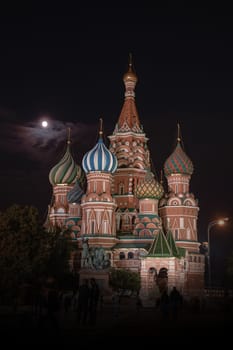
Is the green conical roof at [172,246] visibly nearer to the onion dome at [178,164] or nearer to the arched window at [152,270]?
the arched window at [152,270]

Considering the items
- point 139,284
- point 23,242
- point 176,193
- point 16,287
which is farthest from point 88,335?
point 176,193

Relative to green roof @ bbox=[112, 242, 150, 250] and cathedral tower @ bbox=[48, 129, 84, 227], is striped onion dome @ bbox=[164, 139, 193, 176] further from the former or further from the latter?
cathedral tower @ bbox=[48, 129, 84, 227]

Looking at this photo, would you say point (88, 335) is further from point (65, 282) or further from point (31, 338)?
point (65, 282)

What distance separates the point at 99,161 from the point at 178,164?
9.71 metres

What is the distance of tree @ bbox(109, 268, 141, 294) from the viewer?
49.0 meters

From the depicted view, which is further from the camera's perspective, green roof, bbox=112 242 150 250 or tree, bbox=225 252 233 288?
tree, bbox=225 252 233 288

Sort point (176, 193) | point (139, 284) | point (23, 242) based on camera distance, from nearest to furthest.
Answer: point (23, 242) < point (139, 284) < point (176, 193)

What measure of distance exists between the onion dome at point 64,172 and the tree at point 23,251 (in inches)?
951

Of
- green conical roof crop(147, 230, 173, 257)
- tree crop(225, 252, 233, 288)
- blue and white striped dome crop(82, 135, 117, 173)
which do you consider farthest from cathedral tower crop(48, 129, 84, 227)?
tree crop(225, 252, 233, 288)

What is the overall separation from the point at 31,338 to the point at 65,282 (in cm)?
3135

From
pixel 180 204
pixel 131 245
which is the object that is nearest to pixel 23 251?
pixel 131 245

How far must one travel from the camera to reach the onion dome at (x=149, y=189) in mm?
57562

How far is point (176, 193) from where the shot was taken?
5922 cm

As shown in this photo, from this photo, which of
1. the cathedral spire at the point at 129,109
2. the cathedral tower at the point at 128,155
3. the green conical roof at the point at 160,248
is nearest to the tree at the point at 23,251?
the green conical roof at the point at 160,248
